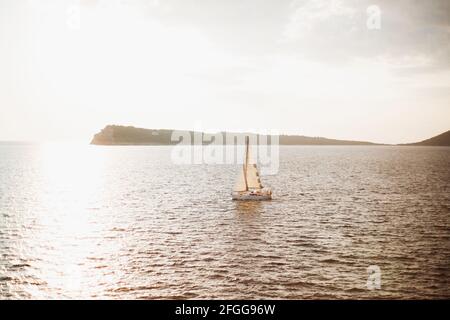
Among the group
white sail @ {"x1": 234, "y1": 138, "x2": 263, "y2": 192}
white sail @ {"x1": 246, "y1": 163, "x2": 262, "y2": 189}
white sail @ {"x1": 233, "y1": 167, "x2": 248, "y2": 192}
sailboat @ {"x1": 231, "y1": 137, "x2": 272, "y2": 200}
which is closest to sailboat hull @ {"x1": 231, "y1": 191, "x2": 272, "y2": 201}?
sailboat @ {"x1": 231, "y1": 137, "x2": 272, "y2": 200}

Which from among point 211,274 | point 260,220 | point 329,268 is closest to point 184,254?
point 211,274

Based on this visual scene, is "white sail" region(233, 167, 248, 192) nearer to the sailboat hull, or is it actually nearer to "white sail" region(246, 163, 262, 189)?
"white sail" region(246, 163, 262, 189)

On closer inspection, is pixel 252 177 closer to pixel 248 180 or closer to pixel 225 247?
pixel 248 180

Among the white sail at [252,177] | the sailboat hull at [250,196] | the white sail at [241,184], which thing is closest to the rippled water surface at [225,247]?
the sailboat hull at [250,196]

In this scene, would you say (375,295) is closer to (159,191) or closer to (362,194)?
(362,194)

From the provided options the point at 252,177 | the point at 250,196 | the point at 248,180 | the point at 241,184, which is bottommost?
the point at 250,196

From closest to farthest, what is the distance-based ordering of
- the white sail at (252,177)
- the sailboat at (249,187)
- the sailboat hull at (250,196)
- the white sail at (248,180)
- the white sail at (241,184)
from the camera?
the white sail at (252,177) < the sailboat at (249,187) < the sailboat hull at (250,196) < the white sail at (248,180) < the white sail at (241,184)

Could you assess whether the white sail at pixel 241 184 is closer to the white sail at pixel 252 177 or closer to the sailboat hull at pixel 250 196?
the white sail at pixel 252 177

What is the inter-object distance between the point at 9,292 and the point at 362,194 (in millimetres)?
83624

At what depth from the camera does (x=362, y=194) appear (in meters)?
99.1

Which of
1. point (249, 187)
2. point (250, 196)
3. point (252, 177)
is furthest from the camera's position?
point (249, 187)

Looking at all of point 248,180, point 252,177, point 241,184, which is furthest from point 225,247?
point 248,180

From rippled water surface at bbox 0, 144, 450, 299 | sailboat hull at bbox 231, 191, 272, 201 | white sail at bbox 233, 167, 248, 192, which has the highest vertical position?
white sail at bbox 233, 167, 248, 192

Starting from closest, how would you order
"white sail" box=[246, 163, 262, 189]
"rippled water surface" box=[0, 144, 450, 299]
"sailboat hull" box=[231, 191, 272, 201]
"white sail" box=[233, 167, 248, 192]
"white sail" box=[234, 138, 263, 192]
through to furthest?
"rippled water surface" box=[0, 144, 450, 299] → "white sail" box=[246, 163, 262, 189] → "sailboat hull" box=[231, 191, 272, 201] → "white sail" box=[234, 138, 263, 192] → "white sail" box=[233, 167, 248, 192]
